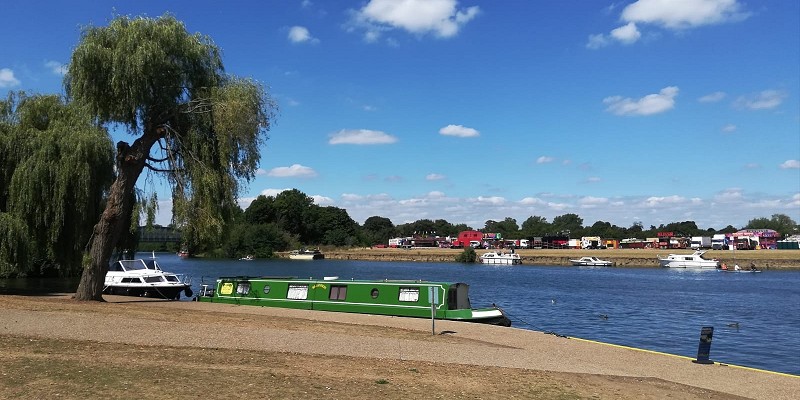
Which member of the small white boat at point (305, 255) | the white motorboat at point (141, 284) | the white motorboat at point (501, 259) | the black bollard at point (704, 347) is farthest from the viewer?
the small white boat at point (305, 255)

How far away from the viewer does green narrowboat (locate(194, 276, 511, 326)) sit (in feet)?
88.0

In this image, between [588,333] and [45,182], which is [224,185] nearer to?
[45,182]

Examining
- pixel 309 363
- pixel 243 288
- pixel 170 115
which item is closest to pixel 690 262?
pixel 243 288

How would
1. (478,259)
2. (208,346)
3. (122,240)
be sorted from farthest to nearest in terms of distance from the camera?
(478,259) < (122,240) < (208,346)

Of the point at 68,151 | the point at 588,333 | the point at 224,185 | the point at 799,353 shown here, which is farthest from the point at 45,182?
the point at 799,353

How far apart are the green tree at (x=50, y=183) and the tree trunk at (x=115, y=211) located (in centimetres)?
411

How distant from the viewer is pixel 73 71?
2359 cm

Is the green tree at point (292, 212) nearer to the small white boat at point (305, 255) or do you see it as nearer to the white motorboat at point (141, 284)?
the small white boat at point (305, 255)

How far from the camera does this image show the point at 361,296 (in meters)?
29.1

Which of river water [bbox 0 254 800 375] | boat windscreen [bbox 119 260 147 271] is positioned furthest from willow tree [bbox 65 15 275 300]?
river water [bbox 0 254 800 375]

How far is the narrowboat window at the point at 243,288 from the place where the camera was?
33.0 m

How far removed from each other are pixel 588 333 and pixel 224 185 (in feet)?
61.7

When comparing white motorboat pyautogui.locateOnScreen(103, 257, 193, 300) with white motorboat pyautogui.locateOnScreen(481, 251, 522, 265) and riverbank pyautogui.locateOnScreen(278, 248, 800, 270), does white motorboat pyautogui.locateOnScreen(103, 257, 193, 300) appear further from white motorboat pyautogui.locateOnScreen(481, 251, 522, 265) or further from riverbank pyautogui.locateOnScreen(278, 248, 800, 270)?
riverbank pyautogui.locateOnScreen(278, 248, 800, 270)

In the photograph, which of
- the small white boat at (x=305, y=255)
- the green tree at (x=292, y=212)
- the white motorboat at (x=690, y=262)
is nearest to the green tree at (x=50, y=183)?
the white motorboat at (x=690, y=262)
